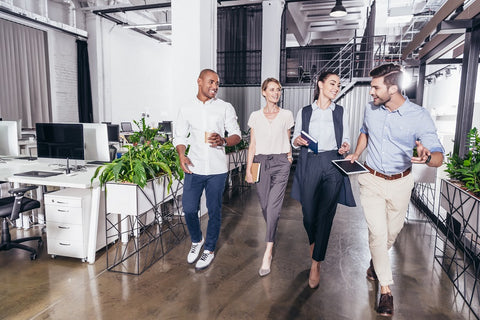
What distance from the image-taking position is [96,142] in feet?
11.1

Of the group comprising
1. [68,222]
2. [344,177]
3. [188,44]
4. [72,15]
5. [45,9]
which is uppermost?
[72,15]

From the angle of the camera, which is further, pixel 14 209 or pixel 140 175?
pixel 14 209

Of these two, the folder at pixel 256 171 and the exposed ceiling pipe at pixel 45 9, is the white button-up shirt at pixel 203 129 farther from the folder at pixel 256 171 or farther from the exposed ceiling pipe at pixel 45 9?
the exposed ceiling pipe at pixel 45 9

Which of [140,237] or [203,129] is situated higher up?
[203,129]

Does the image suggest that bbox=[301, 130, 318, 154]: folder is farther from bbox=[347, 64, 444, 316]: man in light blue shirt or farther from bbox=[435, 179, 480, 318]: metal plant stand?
bbox=[435, 179, 480, 318]: metal plant stand

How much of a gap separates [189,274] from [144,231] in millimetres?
1201

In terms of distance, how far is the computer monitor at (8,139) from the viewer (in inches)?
151

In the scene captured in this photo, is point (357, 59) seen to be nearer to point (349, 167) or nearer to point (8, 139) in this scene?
point (349, 167)

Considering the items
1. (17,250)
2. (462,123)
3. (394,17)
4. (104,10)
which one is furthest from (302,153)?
(104,10)

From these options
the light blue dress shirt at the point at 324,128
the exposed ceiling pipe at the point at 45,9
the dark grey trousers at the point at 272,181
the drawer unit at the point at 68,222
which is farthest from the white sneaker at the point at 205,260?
the exposed ceiling pipe at the point at 45,9

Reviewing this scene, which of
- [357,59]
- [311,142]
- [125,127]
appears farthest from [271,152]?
[357,59]

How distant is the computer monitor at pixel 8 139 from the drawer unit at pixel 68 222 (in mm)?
1606

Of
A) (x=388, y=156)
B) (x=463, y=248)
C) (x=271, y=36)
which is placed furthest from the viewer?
(x=271, y=36)

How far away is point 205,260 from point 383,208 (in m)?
1.49
